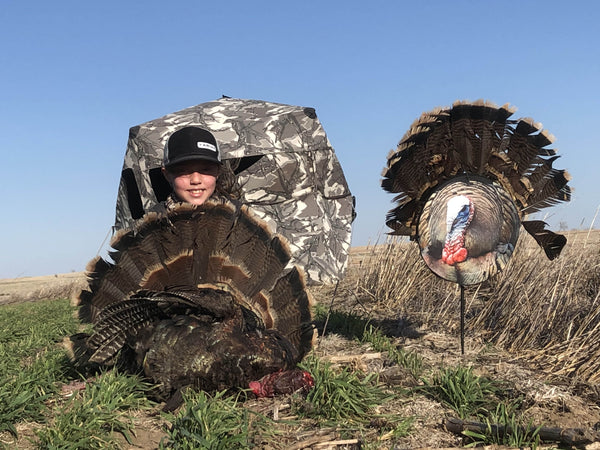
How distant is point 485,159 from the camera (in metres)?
3.96

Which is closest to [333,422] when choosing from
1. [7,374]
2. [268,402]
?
[268,402]

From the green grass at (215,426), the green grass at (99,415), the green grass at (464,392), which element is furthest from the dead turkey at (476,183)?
the green grass at (99,415)

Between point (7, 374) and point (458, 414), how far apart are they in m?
3.19

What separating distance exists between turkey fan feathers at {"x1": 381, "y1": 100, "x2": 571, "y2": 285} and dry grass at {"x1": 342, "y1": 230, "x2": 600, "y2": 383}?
2.54 ft

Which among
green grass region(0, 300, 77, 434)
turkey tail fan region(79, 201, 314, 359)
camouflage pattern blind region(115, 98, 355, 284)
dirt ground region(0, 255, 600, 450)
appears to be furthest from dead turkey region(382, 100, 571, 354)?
camouflage pattern blind region(115, 98, 355, 284)

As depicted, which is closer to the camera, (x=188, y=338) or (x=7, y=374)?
(x=188, y=338)

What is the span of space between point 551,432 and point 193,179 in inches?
118

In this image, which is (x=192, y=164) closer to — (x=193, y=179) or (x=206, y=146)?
(x=193, y=179)

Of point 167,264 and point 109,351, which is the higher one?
point 167,264

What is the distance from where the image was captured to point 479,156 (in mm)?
3984

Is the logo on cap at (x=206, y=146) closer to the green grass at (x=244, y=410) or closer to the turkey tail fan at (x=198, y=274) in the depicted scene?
the turkey tail fan at (x=198, y=274)

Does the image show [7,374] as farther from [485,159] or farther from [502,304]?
[502,304]

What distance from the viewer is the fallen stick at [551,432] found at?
8.31 feet

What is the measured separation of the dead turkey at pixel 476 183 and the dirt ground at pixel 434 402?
720mm
